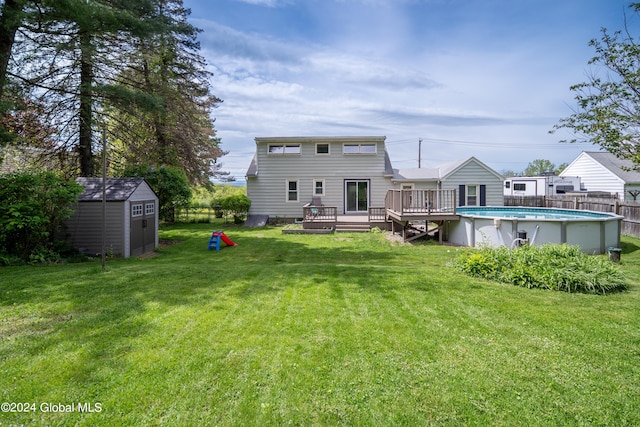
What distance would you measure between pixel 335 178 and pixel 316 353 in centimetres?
1607

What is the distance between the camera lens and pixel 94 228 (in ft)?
30.6

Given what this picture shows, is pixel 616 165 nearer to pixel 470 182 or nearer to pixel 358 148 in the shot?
pixel 470 182

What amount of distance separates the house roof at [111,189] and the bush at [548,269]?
9.35m

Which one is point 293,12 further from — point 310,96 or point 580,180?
point 580,180

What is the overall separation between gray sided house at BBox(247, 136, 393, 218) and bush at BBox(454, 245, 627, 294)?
470 inches

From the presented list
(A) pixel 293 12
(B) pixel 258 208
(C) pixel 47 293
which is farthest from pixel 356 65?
(C) pixel 47 293

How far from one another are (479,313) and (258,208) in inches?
630

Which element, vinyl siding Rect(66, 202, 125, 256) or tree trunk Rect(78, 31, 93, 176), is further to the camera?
tree trunk Rect(78, 31, 93, 176)

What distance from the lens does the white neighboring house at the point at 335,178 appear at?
18734 millimetres

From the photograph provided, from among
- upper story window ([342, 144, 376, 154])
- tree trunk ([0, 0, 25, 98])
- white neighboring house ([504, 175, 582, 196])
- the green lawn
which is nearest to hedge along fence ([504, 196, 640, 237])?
white neighboring house ([504, 175, 582, 196])

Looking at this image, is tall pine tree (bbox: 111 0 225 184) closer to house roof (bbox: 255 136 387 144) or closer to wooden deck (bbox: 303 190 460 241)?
house roof (bbox: 255 136 387 144)

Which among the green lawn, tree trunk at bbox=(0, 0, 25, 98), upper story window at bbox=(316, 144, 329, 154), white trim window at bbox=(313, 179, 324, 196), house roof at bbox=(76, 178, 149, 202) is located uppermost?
tree trunk at bbox=(0, 0, 25, 98)

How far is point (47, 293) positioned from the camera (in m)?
5.02

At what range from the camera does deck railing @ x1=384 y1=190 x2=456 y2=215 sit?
38.1 ft
